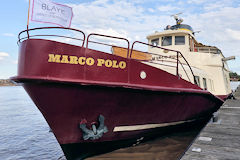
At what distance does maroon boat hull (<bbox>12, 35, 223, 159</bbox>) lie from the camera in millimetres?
4051

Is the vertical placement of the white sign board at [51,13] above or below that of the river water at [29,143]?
above

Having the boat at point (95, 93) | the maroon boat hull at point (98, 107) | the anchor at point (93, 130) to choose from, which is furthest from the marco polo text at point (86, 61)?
the anchor at point (93, 130)

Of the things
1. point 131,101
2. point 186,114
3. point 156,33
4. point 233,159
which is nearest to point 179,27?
point 156,33

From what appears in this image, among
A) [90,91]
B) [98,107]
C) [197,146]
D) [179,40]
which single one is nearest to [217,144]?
[197,146]

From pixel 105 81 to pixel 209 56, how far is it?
7099 millimetres

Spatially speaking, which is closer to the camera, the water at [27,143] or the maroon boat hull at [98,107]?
the maroon boat hull at [98,107]

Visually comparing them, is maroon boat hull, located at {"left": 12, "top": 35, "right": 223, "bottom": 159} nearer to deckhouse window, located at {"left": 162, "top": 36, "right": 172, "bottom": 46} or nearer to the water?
the water

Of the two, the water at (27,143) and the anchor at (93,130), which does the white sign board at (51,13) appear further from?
the water at (27,143)

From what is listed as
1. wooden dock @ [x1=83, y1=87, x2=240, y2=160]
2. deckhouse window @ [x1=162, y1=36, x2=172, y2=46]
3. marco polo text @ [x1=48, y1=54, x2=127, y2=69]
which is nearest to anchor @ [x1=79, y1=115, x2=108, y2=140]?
wooden dock @ [x1=83, y1=87, x2=240, y2=160]

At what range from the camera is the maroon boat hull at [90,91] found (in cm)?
405

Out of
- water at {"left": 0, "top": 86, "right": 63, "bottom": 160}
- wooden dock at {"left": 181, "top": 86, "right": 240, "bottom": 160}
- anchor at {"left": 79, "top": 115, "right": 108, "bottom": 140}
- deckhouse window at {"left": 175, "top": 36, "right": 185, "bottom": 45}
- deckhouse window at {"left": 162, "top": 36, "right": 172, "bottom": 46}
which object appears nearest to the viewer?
wooden dock at {"left": 181, "top": 86, "right": 240, "bottom": 160}

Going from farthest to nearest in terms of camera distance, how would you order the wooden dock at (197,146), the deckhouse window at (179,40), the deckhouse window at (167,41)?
the deckhouse window at (167,41) → the deckhouse window at (179,40) → the wooden dock at (197,146)

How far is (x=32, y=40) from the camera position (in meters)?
4.11

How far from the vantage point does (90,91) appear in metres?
4.28
